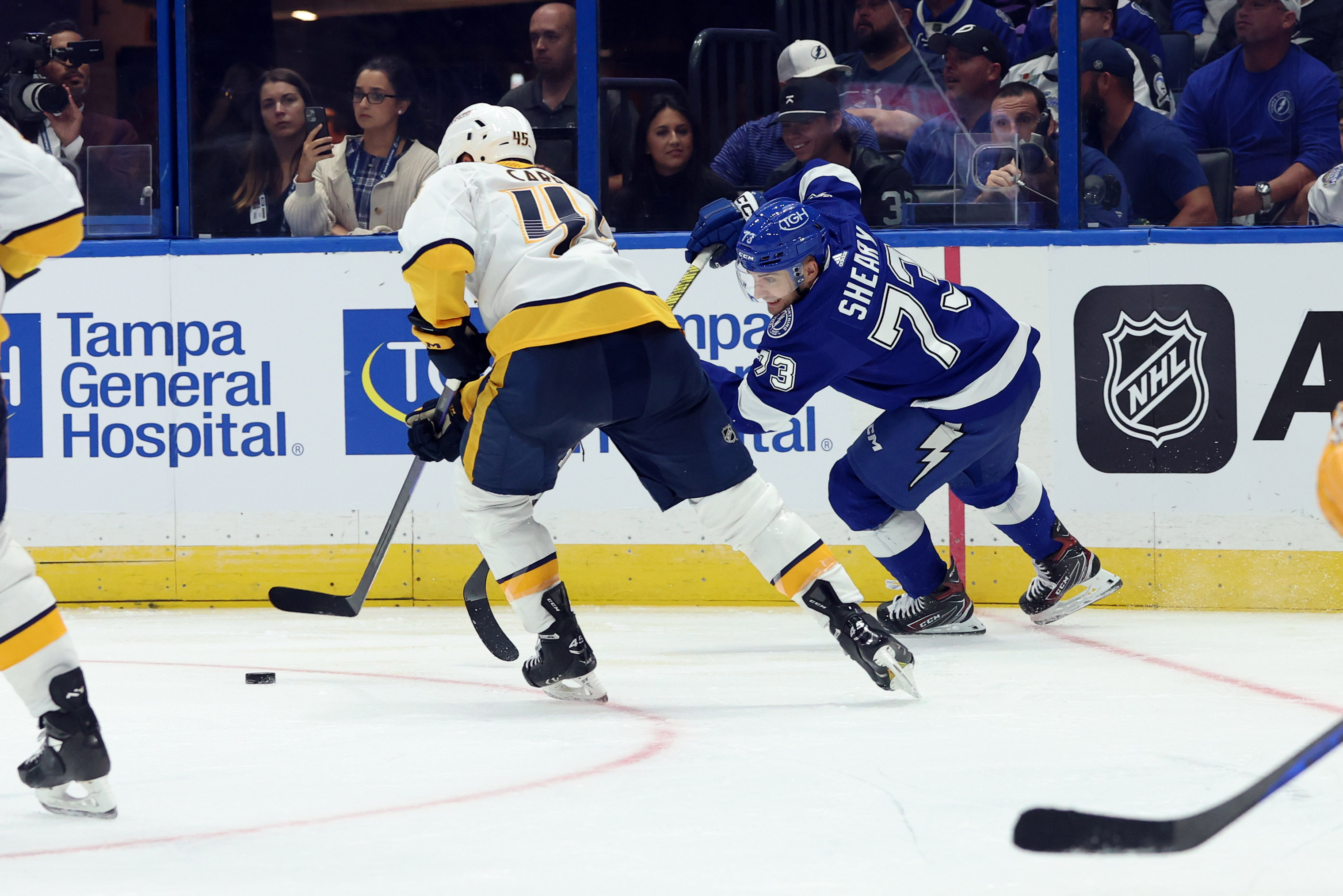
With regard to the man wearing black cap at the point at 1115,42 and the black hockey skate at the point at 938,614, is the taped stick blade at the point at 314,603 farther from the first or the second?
the man wearing black cap at the point at 1115,42

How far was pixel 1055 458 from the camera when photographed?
4.17 metres

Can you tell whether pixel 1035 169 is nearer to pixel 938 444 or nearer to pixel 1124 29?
pixel 1124 29

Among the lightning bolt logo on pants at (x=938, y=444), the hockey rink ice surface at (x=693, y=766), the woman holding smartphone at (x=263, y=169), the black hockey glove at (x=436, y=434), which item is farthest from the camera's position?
the woman holding smartphone at (x=263, y=169)

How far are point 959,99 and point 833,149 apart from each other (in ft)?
1.27

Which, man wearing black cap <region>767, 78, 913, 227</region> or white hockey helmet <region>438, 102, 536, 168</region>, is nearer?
white hockey helmet <region>438, 102, 536, 168</region>

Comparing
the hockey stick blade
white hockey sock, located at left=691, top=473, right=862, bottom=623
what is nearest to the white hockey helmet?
white hockey sock, located at left=691, top=473, right=862, bottom=623

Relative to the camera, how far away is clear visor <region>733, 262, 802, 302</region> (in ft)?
10.4

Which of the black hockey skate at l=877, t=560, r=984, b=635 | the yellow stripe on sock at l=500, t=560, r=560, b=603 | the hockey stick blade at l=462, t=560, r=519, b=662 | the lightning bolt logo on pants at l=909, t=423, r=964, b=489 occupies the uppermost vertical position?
the lightning bolt logo on pants at l=909, t=423, r=964, b=489

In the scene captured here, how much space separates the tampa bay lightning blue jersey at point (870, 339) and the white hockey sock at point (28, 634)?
1588 millimetres

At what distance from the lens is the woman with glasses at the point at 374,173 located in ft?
15.0

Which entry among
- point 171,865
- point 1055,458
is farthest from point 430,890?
point 1055,458

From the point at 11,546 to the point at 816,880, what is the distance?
117 centimetres

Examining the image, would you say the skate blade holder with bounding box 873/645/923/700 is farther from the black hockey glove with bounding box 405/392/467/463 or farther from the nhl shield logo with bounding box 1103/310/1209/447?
the nhl shield logo with bounding box 1103/310/1209/447

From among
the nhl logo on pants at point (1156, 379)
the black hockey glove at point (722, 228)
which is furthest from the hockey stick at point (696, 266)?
the nhl logo on pants at point (1156, 379)
